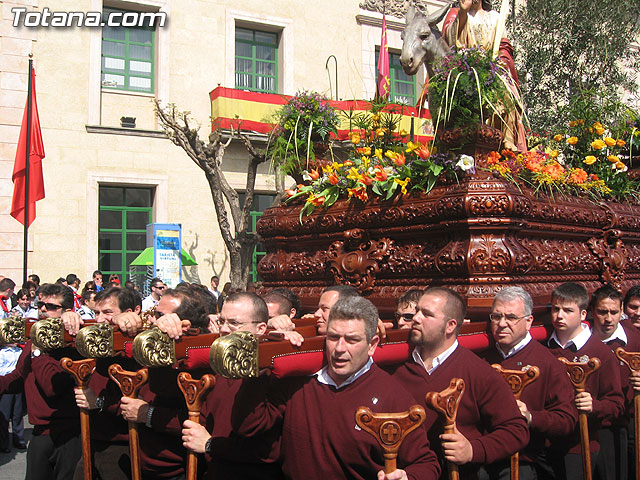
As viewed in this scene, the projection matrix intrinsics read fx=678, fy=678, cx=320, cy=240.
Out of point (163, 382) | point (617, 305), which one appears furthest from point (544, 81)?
point (163, 382)

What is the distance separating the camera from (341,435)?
2.55 m

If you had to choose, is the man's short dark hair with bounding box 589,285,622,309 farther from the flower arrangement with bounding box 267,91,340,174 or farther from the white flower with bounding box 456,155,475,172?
the flower arrangement with bounding box 267,91,340,174

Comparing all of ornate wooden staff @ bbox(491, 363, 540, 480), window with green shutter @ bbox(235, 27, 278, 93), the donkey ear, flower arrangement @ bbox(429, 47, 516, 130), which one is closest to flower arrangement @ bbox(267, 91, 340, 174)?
the donkey ear

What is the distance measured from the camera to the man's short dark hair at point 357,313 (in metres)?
2.70

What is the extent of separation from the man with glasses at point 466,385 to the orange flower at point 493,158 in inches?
57.9

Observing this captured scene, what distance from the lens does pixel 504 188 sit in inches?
155

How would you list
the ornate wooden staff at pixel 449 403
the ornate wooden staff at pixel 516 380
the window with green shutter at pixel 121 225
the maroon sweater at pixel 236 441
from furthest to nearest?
1. the window with green shutter at pixel 121 225
2. the ornate wooden staff at pixel 516 380
3. the maroon sweater at pixel 236 441
4. the ornate wooden staff at pixel 449 403

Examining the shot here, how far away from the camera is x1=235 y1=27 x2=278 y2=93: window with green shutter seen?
55.5 ft

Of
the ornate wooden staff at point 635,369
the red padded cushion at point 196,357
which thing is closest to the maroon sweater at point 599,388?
the ornate wooden staff at point 635,369

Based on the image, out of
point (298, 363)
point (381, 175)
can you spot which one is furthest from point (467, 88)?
point (298, 363)

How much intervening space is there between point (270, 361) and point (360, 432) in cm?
43

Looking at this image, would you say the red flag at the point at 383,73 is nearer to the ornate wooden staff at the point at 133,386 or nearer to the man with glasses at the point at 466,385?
the man with glasses at the point at 466,385

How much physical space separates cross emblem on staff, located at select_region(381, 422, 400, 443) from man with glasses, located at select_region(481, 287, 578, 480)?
1.10m

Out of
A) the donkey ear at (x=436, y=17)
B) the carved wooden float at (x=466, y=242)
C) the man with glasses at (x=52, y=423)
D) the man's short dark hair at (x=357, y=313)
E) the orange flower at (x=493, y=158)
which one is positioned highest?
the donkey ear at (x=436, y=17)
